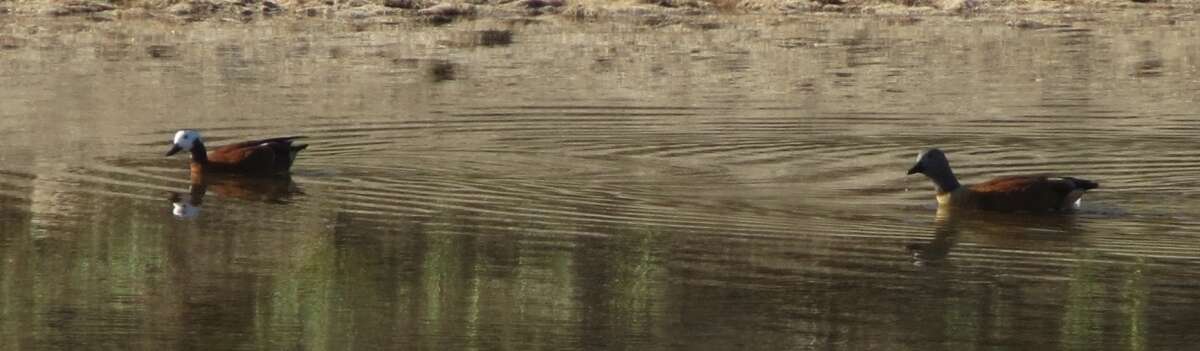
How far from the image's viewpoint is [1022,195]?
13000mm

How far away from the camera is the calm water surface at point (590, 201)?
9.47 metres

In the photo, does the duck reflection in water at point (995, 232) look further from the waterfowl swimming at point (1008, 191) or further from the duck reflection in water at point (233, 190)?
the duck reflection in water at point (233, 190)

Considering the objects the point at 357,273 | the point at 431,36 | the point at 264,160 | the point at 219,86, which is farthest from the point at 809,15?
the point at 357,273

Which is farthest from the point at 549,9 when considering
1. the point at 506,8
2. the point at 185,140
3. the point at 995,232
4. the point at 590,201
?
the point at 995,232

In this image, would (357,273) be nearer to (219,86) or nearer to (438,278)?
A: (438,278)

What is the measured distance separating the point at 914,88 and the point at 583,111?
12.0 ft

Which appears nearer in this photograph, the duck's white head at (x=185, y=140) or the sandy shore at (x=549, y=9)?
the duck's white head at (x=185, y=140)

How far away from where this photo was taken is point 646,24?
90.7ft

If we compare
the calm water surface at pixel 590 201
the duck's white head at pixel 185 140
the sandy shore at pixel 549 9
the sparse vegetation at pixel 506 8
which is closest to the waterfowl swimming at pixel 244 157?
the duck's white head at pixel 185 140

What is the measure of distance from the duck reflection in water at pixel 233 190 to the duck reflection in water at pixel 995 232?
3.75 m

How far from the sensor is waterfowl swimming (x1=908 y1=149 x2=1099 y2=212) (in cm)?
1292

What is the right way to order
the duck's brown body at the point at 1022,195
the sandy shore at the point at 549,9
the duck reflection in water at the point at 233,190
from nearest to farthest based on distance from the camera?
the duck's brown body at the point at 1022,195 < the duck reflection in water at the point at 233,190 < the sandy shore at the point at 549,9

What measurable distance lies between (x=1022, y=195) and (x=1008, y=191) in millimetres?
79

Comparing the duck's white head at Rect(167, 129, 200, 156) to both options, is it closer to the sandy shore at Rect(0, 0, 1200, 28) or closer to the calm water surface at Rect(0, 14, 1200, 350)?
the calm water surface at Rect(0, 14, 1200, 350)
